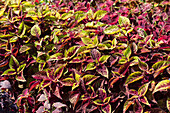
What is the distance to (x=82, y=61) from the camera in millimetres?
2027

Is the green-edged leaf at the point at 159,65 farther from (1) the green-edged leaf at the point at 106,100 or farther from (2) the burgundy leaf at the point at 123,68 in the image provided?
(1) the green-edged leaf at the point at 106,100

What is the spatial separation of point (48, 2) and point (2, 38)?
108 centimetres

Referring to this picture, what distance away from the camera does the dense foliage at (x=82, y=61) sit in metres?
1.96

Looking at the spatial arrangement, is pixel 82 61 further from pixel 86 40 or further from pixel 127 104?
pixel 127 104

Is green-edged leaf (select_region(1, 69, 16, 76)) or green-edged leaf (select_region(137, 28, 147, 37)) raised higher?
green-edged leaf (select_region(137, 28, 147, 37))

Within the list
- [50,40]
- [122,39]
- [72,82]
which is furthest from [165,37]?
[50,40]

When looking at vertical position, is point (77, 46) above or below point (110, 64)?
above

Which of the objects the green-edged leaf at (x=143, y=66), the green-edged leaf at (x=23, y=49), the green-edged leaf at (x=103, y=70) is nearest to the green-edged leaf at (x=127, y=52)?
the green-edged leaf at (x=143, y=66)

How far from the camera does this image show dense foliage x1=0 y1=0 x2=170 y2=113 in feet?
6.44

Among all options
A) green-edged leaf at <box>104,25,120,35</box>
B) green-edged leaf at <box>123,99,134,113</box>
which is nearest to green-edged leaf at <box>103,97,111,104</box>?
green-edged leaf at <box>123,99,134,113</box>

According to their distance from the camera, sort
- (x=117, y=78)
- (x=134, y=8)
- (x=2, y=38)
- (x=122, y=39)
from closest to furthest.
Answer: (x=117, y=78), (x=122, y=39), (x=2, y=38), (x=134, y=8)

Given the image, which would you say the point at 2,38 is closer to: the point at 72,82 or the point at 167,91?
the point at 72,82

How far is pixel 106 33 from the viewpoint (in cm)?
217

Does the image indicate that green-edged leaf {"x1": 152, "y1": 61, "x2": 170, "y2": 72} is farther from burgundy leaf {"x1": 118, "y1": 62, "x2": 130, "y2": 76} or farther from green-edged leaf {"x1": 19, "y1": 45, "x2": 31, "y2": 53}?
green-edged leaf {"x1": 19, "y1": 45, "x2": 31, "y2": 53}
